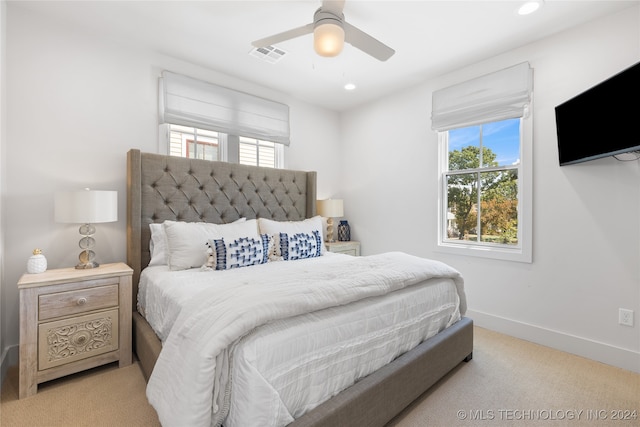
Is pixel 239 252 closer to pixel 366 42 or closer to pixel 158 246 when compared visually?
pixel 158 246

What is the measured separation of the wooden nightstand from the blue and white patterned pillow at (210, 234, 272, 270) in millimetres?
661

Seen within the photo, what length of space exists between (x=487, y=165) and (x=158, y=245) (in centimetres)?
327

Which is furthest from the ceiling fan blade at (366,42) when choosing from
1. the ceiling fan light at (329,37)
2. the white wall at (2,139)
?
the white wall at (2,139)

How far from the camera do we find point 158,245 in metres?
2.52

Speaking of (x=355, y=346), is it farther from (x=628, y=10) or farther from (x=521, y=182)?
(x=628, y=10)

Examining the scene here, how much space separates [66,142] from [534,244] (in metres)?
4.12

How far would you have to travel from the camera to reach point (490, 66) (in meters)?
2.94

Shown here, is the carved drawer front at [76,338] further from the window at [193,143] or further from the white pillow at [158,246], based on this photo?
the window at [193,143]

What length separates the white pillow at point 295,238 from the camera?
2842mm

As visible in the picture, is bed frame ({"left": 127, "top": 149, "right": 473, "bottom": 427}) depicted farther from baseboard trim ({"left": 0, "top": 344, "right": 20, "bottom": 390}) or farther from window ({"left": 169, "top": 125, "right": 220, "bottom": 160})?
baseboard trim ({"left": 0, "top": 344, "right": 20, "bottom": 390})

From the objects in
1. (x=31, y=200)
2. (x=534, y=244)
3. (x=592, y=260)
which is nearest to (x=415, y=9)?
(x=534, y=244)

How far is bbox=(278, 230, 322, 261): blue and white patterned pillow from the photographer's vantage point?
283 centimetres

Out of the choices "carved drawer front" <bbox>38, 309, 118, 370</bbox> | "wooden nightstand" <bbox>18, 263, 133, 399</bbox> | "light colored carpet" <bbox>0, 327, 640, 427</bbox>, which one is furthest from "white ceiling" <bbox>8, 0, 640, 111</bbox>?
"light colored carpet" <bbox>0, 327, 640, 427</bbox>

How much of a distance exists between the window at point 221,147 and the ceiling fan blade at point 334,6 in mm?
1879
